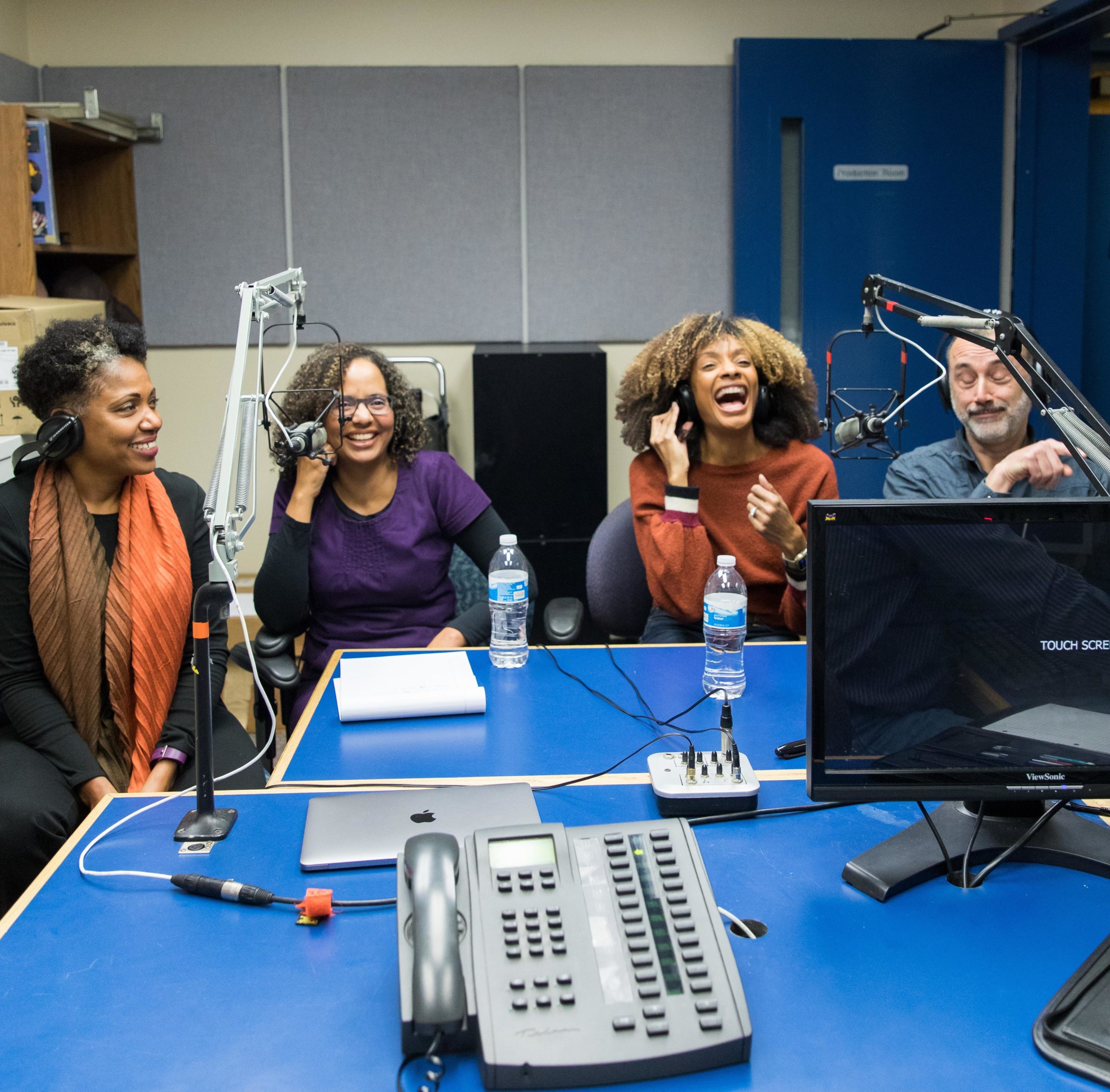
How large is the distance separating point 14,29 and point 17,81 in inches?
8.0

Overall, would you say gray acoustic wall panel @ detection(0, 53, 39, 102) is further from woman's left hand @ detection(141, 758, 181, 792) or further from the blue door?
woman's left hand @ detection(141, 758, 181, 792)

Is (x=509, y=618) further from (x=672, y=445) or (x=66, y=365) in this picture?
(x=66, y=365)

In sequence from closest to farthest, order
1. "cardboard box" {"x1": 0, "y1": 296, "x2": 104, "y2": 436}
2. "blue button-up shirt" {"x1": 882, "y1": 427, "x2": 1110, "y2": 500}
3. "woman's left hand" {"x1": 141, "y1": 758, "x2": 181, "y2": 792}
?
"woman's left hand" {"x1": 141, "y1": 758, "x2": 181, "y2": 792} → "blue button-up shirt" {"x1": 882, "y1": 427, "x2": 1110, "y2": 500} → "cardboard box" {"x1": 0, "y1": 296, "x2": 104, "y2": 436}

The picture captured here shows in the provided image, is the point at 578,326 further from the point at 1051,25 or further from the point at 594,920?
the point at 594,920

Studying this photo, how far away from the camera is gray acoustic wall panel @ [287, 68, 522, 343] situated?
159 inches

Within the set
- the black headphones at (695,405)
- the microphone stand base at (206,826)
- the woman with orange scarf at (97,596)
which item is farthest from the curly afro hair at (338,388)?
the microphone stand base at (206,826)

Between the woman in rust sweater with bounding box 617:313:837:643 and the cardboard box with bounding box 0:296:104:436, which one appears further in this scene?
the cardboard box with bounding box 0:296:104:436

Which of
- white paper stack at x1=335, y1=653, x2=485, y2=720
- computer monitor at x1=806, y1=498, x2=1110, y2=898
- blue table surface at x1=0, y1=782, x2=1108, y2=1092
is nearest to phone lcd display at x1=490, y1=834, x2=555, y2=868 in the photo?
blue table surface at x1=0, y1=782, x2=1108, y2=1092

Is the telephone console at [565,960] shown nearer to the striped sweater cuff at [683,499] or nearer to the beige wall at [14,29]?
the striped sweater cuff at [683,499]

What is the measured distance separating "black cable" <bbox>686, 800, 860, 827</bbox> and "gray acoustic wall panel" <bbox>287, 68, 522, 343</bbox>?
318cm

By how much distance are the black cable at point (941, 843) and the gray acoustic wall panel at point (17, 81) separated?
12.9 feet

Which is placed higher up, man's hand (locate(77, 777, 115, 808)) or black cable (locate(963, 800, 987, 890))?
black cable (locate(963, 800, 987, 890))

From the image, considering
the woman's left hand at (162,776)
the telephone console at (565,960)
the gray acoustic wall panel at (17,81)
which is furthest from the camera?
the gray acoustic wall panel at (17,81)

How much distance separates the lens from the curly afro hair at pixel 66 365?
200 cm
